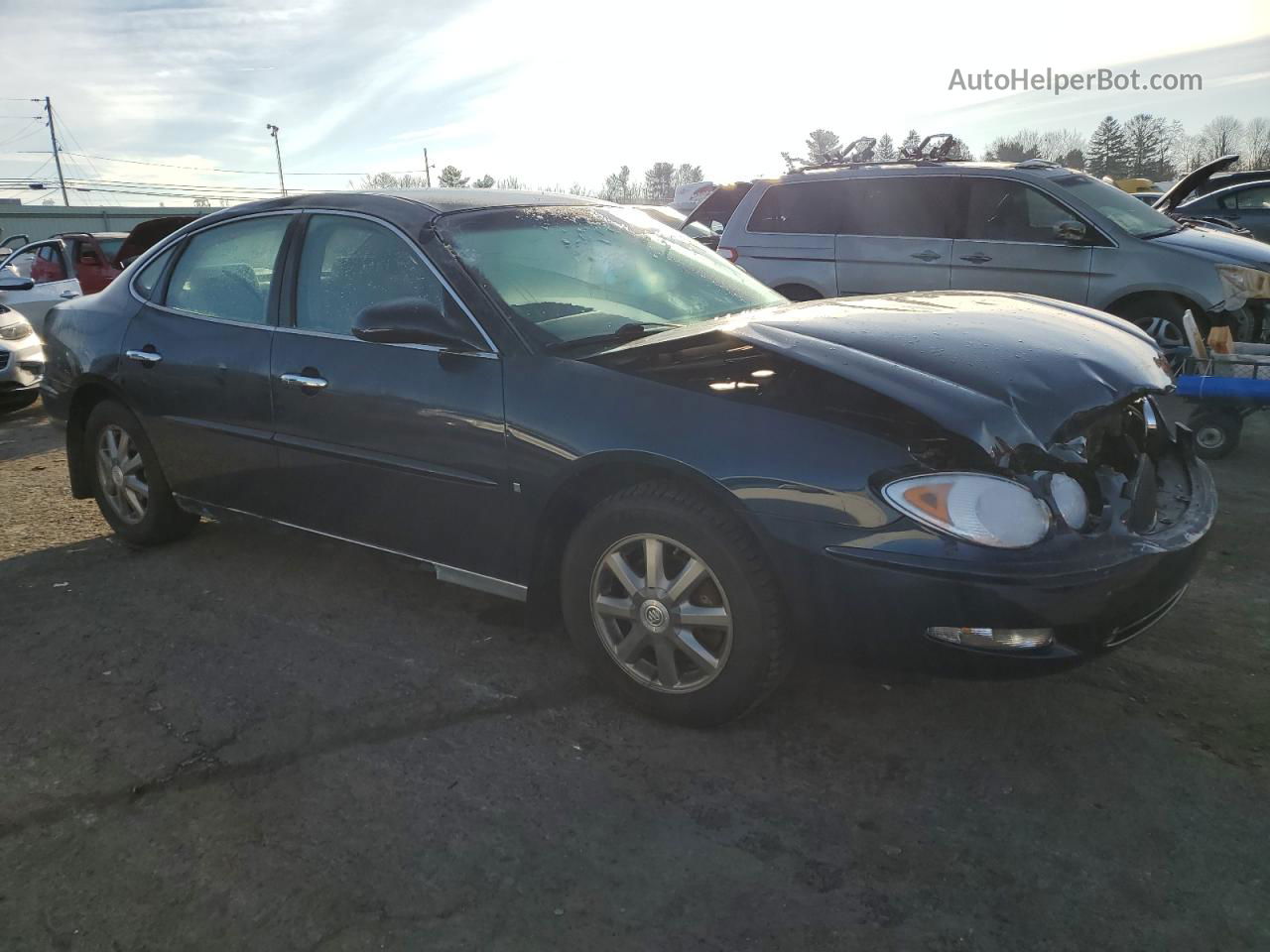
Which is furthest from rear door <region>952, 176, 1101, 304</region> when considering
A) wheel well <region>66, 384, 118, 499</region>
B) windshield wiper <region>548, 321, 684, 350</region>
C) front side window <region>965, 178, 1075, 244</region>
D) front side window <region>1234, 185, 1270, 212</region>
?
front side window <region>1234, 185, 1270, 212</region>

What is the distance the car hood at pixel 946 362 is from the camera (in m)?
2.58

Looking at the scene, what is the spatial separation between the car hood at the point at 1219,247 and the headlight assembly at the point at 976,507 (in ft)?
19.0

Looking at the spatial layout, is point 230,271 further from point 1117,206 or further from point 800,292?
point 1117,206

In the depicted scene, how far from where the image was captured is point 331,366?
140 inches

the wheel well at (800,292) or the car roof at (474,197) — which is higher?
the car roof at (474,197)

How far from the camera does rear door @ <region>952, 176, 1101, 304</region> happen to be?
741 cm

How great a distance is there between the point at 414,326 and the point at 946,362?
164 cm

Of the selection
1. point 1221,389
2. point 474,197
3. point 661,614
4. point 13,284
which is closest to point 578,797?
point 661,614

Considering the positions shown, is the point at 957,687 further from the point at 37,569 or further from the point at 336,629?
the point at 37,569

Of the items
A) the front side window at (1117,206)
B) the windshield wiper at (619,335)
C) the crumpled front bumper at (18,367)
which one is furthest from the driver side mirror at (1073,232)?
the crumpled front bumper at (18,367)

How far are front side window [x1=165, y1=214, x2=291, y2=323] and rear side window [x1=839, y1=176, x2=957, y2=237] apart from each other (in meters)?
5.47

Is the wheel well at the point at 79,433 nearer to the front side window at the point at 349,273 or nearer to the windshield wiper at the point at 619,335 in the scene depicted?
the front side window at the point at 349,273

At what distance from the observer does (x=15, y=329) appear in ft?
29.3

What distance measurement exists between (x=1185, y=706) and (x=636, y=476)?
1.80 m
